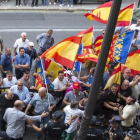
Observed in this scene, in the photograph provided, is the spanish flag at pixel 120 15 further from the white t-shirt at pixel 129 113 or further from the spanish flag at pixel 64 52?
the white t-shirt at pixel 129 113

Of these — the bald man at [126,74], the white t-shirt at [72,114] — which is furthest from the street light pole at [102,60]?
the bald man at [126,74]

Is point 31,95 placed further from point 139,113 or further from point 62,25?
point 62,25

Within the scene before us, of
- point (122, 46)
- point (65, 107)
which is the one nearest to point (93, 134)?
point (65, 107)

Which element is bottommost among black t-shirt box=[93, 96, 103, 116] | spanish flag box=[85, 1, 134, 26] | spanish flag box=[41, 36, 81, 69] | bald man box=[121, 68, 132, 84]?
black t-shirt box=[93, 96, 103, 116]

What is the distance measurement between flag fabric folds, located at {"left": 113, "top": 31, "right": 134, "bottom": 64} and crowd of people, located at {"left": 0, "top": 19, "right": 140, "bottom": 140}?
0.33 m

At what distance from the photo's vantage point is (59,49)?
31.5ft

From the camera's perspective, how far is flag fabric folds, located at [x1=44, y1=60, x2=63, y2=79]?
1026 centimetres

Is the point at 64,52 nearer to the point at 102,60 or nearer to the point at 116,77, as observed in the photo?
the point at 116,77

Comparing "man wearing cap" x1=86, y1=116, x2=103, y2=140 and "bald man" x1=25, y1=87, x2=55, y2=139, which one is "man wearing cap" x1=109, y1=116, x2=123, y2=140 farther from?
"bald man" x1=25, y1=87, x2=55, y2=139

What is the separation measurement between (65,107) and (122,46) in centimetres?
297

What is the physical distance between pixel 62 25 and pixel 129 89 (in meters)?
9.50

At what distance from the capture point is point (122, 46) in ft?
34.3

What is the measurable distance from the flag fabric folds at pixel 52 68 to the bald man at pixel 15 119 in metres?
2.67

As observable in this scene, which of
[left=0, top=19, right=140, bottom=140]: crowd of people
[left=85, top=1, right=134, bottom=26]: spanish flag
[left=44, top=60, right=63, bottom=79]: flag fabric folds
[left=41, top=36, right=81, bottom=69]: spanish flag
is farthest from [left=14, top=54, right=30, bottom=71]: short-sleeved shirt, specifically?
[left=85, top=1, right=134, bottom=26]: spanish flag
